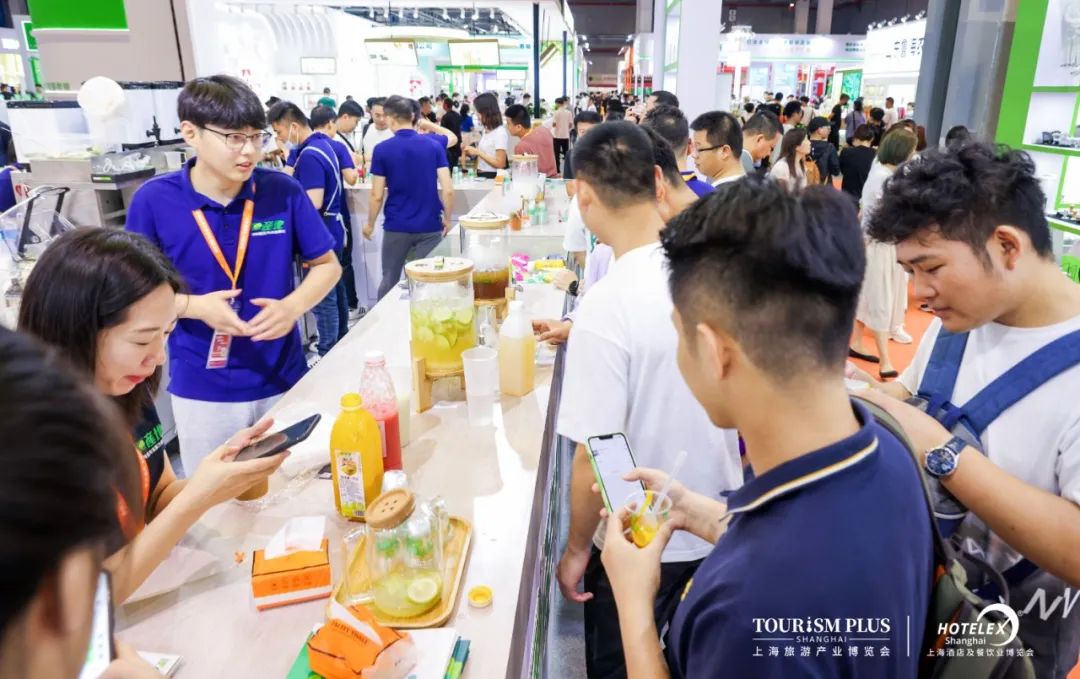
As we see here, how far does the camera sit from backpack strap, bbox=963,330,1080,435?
1202mm

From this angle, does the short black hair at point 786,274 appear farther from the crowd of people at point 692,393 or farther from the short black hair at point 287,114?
the short black hair at point 287,114

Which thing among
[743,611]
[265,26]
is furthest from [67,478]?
[265,26]

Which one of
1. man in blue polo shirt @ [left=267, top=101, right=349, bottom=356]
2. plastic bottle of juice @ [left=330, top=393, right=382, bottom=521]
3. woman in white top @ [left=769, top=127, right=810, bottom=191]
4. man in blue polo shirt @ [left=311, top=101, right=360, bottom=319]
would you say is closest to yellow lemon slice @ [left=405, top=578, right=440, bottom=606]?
plastic bottle of juice @ [left=330, top=393, right=382, bottom=521]

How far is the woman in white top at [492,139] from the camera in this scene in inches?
292

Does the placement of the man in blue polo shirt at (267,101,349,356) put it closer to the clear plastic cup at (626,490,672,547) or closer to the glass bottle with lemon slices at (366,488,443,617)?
the glass bottle with lemon slices at (366,488,443,617)

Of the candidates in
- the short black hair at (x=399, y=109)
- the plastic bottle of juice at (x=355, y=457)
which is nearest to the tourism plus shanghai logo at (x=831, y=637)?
the plastic bottle of juice at (x=355, y=457)

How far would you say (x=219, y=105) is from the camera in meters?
2.03

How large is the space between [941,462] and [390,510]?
1.00m

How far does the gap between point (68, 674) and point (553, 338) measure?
2019 mm

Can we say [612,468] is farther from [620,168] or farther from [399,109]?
[399,109]

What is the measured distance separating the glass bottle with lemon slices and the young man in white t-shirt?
920mm

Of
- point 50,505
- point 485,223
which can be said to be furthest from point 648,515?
point 485,223

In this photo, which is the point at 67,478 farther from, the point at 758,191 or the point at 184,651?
the point at 184,651

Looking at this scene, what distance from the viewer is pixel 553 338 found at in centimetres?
245
